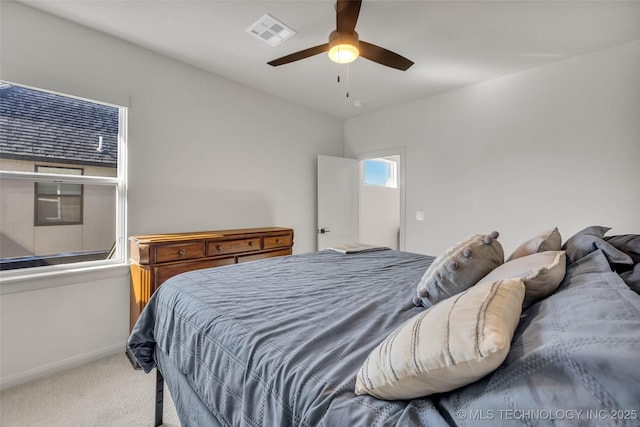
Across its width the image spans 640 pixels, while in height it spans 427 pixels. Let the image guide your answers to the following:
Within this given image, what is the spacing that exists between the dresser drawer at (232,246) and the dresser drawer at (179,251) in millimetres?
97

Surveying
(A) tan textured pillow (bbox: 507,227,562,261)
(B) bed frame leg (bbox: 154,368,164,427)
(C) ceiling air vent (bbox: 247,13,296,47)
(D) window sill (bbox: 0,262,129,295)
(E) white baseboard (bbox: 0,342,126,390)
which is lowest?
(E) white baseboard (bbox: 0,342,126,390)

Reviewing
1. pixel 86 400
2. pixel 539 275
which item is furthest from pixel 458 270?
pixel 86 400

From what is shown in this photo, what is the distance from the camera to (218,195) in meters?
3.22

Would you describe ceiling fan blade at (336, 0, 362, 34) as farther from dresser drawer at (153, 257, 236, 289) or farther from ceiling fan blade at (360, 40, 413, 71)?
dresser drawer at (153, 257, 236, 289)

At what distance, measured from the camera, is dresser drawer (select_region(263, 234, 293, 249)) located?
3.10 metres

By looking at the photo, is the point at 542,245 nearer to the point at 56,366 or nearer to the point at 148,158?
the point at 148,158

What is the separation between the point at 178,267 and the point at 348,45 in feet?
7.23

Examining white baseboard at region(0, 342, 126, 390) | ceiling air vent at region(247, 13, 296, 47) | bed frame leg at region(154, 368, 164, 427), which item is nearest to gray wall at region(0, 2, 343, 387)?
white baseboard at region(0, 342, 126, 390)

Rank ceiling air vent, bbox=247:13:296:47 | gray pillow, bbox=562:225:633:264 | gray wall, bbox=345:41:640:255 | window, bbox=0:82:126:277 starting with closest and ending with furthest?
gray pillow, bbox=562:225:633:264 → window, bbox=0:82:126:277 → ceiling air vent, bbox=247:13:296:47 → gray wall, bbox=345:41:640:255

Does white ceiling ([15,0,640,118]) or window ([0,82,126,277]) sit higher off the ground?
white ceiling ([15,0,640,118])

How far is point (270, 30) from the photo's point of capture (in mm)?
2283

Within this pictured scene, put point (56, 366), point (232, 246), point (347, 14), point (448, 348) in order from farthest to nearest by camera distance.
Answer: point (232, 246), point (56, 366), point (347, 14), point (448, 348)

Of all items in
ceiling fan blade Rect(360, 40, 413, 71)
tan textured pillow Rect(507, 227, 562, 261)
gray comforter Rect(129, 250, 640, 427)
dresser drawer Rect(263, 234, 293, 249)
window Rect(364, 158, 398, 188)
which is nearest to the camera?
gray comforter Rect(129, 250, 640, 427)

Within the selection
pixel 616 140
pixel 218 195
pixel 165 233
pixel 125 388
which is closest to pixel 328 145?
pixel 218 195
